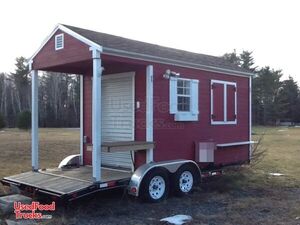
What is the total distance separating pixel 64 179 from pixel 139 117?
2384 millimetres

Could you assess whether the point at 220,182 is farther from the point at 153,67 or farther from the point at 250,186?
the point at 153,67

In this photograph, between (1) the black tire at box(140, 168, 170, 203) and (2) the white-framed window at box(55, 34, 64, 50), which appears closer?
(1) the black tire at box(140, 168, 170, 203)

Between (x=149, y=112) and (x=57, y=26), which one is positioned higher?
(x=57, y=26)

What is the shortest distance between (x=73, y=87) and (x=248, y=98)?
55.4 m

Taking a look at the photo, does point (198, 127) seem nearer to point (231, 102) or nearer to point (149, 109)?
point (231, 102)

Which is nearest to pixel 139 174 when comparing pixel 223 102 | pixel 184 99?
pixel 184 99

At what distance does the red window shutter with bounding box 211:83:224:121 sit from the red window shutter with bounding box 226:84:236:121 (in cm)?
35

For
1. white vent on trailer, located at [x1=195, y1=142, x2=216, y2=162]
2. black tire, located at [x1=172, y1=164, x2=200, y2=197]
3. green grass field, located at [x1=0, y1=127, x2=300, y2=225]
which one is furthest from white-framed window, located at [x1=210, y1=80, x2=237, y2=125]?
black tire, located at [x1=172, y1=164, x2=200, y2=197]

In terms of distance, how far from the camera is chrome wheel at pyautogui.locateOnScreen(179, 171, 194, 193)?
932 centimetres

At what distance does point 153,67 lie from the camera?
30.8ft

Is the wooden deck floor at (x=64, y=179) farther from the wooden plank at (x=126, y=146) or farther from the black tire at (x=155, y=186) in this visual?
the wooden plank at (x=126, y=146)

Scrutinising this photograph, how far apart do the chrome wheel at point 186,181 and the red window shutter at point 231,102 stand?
9.71 ft

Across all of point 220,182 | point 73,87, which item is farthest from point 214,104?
point 73,87

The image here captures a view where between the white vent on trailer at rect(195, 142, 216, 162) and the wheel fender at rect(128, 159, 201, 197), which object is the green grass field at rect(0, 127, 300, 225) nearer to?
the wheel fender at rect(128, 159, 201, 197)
